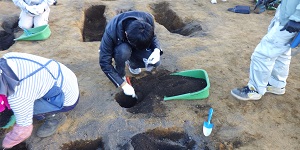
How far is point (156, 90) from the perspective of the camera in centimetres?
→ 330

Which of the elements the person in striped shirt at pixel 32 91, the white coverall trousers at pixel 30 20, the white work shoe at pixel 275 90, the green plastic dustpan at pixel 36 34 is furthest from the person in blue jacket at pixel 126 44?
the white coverall trousers at pixel 30 20

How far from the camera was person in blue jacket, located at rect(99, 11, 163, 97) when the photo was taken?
2.57m

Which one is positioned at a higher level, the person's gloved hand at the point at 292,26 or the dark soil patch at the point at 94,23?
the person's gloved hand at the point at 292,26

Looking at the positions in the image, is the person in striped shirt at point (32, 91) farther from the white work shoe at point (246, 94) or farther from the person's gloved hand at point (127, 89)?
the white work shoe at point (246, 94)

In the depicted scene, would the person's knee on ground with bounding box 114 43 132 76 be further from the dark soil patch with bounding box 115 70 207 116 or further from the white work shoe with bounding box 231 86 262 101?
the white work shoe with bounding box 231 86 262 101

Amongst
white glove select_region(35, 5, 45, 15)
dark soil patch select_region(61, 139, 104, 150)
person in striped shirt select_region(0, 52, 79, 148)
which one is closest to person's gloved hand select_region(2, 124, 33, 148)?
person in striped shirt select_region(0, 52, 79, 148)

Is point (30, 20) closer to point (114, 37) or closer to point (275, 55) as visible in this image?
point (114, 37)

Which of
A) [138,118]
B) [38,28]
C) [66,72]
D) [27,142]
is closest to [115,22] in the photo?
[66,72]

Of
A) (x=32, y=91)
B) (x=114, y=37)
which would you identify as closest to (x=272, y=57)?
(x=114, y=37)

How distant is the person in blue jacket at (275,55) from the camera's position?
2.51 meters

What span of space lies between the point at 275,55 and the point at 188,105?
3.47ft

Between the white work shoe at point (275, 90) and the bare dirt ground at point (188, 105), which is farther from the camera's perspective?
the white work shoe at point (275, 90)

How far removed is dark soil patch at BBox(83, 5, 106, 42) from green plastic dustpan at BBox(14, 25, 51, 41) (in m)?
0.82

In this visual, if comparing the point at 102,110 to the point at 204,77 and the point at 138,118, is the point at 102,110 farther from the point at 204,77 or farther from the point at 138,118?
the point at 204,77
